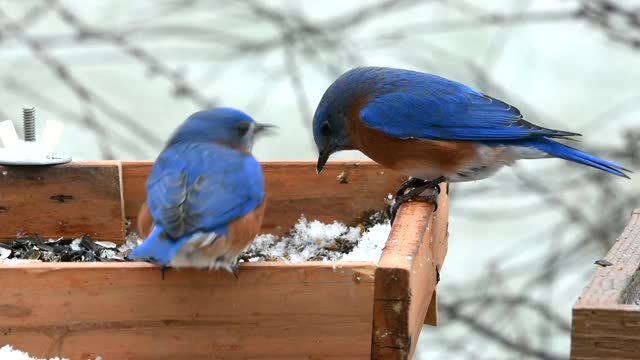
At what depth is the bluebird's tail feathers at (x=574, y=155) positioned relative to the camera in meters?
4.37

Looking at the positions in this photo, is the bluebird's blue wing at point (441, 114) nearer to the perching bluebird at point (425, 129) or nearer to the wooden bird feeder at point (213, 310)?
the perching bluebird at point (425, 129)

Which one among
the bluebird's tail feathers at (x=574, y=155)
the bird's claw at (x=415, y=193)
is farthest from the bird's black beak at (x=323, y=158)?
the bluebird's tail feathers at (x=574, y=155)

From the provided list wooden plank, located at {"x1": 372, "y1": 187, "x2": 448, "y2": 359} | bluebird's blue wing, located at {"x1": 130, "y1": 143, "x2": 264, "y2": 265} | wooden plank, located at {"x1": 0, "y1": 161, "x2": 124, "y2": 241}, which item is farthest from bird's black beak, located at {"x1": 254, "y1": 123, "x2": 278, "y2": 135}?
wooden plank, located at {"x1": 0, "y1": 161, "x2": 124, "y2": 241}

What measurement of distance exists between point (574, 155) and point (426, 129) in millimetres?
571

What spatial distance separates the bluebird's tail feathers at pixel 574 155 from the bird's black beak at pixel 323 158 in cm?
81

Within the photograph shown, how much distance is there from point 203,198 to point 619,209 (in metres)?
3.35

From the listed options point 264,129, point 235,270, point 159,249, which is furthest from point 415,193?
point 159,249

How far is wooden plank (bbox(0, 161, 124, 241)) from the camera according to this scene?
13.5 ft

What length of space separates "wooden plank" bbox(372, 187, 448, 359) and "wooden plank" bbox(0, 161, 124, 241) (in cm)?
111

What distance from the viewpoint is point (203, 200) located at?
3.16 metres

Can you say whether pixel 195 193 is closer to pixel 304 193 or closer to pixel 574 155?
pixel 304 193

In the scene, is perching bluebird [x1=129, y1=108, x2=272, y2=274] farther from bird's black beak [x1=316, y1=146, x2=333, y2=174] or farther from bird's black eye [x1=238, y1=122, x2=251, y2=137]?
bird's black beak [x1=316, y1=146, x2=333, y2=174]

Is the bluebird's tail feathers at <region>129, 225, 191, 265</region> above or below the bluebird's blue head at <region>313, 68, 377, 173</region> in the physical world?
below

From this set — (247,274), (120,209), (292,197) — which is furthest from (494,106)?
(247,274)
